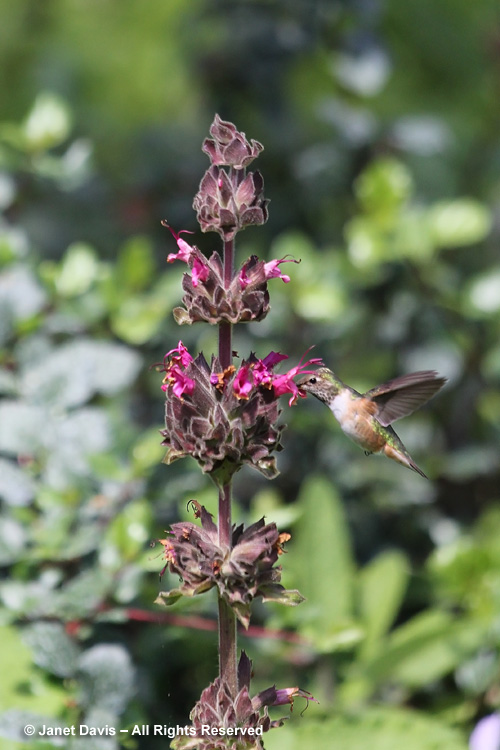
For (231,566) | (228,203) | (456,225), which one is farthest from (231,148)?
(456,225)

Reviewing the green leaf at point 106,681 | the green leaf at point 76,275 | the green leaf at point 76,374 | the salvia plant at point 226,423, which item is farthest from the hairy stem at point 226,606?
the green leaf at point 76,275

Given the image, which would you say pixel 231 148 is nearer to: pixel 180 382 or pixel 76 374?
pixel 180 382

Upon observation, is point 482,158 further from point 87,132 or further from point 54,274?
point 54,274

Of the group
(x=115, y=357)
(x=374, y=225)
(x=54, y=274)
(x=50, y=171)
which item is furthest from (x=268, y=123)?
(x=115, y=357)

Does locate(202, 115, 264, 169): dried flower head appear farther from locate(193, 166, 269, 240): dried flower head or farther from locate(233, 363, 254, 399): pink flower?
locate(233, 363, 254, 399): pink flower

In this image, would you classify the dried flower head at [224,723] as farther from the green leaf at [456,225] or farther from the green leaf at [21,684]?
the green leaf at [456,225]

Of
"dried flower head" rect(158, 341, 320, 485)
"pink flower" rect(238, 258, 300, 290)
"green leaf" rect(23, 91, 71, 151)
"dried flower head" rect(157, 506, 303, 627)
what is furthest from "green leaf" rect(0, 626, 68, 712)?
"green leaf" rect(23, 91, 71, 151)
